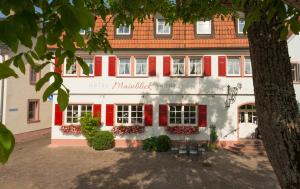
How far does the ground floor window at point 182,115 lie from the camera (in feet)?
56.8

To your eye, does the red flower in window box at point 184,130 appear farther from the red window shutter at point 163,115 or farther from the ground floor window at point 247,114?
the ground floor window at point 247,114

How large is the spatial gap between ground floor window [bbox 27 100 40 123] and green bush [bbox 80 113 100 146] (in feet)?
18.1

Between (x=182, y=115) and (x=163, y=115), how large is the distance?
3.75 feet

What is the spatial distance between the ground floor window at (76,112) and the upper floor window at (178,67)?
5.55 meters

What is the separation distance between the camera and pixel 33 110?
21.1 meters

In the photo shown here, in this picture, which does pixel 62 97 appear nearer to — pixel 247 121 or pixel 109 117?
pixel 109 117

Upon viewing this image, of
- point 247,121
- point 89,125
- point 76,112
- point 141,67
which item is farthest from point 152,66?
point 247,121

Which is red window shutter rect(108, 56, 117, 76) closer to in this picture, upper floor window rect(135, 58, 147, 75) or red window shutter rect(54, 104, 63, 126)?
upper floor window rect(135, 58, 147, 75)

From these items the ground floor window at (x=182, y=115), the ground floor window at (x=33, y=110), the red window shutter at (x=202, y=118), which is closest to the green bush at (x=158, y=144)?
the ground floor window at (x=182, y=115)

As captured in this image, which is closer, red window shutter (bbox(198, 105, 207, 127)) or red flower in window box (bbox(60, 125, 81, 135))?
red window shutter (bbox(198, 105, 207, 127))

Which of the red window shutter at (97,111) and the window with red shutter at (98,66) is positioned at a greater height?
the window with red shutter at (98,66)

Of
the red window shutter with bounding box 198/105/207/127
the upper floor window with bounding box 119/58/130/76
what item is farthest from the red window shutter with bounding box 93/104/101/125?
the red window shutter with bounding box 198/105/207/127

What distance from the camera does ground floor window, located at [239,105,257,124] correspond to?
17.6 meters

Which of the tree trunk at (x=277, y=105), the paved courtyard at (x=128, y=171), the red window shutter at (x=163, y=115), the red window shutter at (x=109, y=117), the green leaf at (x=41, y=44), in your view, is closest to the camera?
the green leaf at (x=41, y=44)
